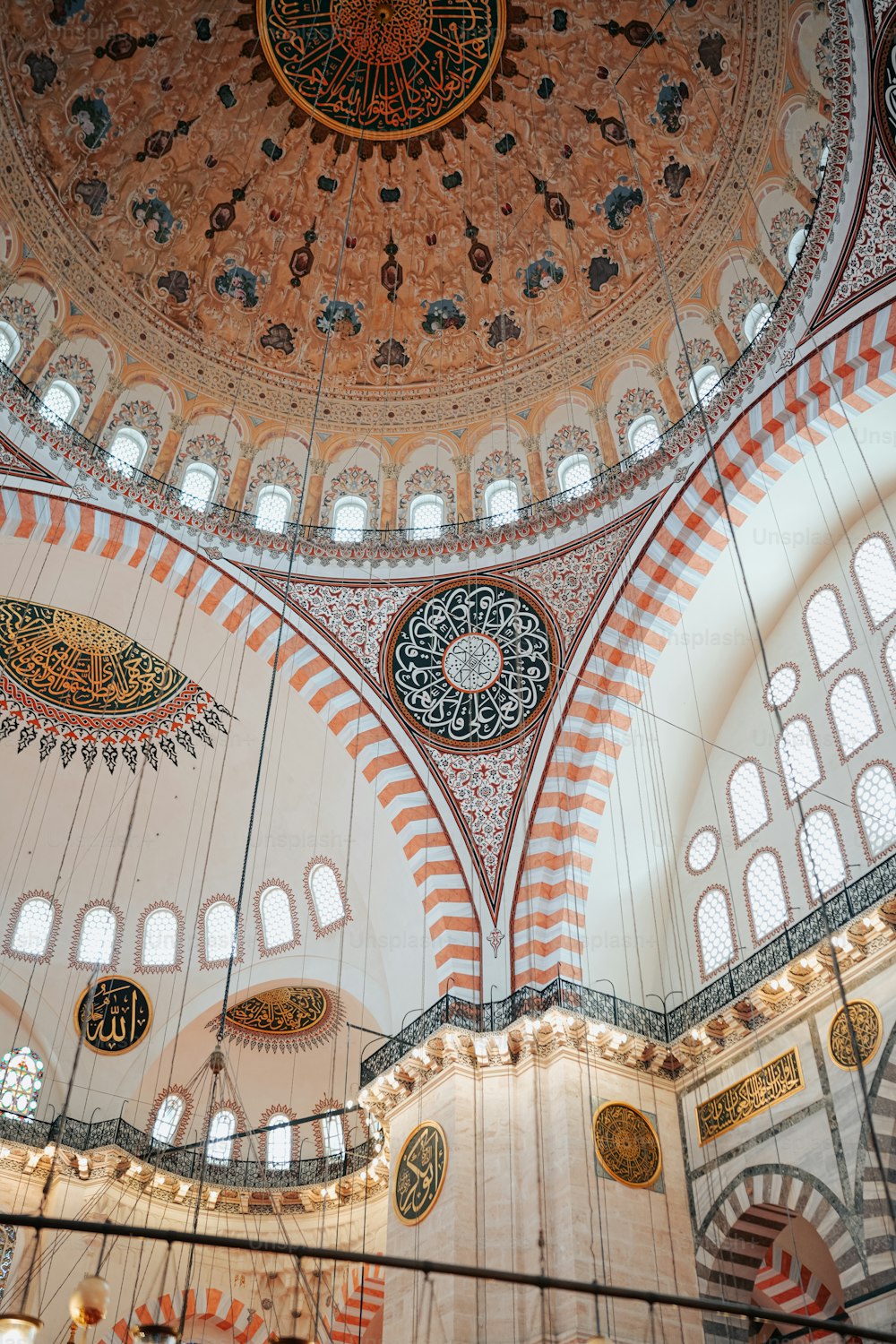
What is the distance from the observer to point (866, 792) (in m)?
9.27

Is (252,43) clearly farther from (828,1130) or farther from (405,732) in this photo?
(828,1130)

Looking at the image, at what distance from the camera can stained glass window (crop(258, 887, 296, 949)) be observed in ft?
43.0

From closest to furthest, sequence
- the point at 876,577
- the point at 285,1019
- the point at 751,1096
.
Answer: the point at 751,1096, the point at 876,577, the point at 285,1019

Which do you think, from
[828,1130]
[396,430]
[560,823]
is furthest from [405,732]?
[828,1130]

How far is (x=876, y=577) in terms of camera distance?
9.95 m

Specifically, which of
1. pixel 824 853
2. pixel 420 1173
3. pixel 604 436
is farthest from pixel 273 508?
pixel 420 1173

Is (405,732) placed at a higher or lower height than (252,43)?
lower

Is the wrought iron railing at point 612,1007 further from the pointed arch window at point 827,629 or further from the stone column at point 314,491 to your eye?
the stone column at point 314,491

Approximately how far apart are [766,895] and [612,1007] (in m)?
1.66

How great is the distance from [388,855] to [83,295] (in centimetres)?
647

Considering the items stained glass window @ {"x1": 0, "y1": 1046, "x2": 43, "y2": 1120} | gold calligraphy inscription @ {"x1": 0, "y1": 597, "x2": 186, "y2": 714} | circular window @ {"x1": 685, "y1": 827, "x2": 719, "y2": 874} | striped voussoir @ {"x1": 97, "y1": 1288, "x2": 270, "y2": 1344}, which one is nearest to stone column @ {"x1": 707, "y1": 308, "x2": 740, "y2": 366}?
circular window @ {"x1": 685, "y1": 827, "x2": 719, "y2": 874}

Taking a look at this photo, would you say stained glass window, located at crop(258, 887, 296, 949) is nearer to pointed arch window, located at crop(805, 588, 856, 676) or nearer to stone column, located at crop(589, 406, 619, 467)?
stone column, located at crop(589, 406, 619, 467)

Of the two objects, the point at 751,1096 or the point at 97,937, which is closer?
the point at 751,1096

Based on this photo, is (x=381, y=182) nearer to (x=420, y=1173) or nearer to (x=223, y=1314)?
(x=420, y=1173)
